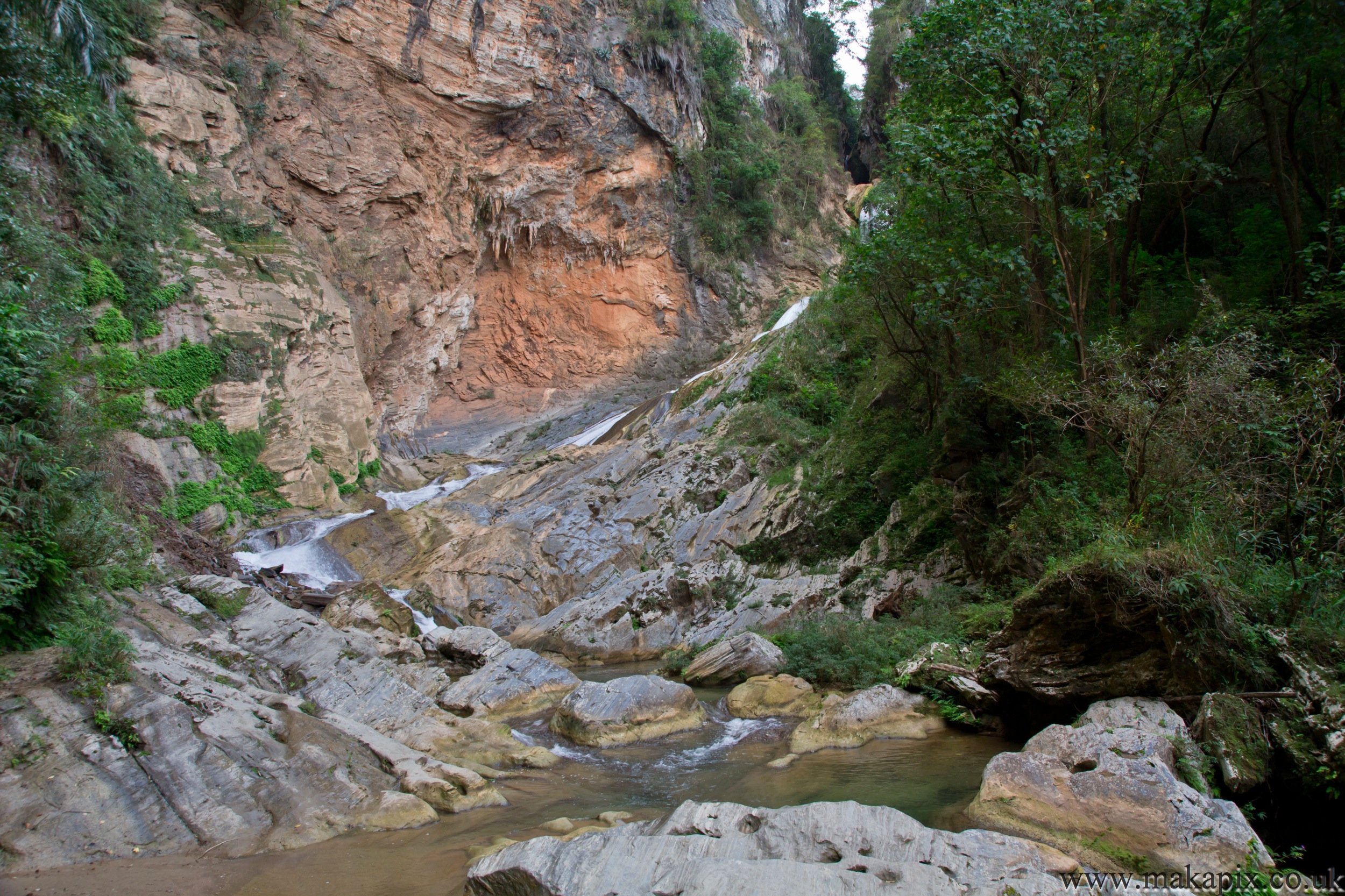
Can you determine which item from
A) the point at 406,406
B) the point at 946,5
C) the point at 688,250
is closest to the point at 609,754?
the point at 946,5

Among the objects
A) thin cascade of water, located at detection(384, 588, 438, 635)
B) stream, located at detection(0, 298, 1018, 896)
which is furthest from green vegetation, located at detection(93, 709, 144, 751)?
thin cascade of water, located at detection(384, 588, 438, 635)

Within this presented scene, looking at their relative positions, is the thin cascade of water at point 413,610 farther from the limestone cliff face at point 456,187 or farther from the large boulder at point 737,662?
the limestone cliff face at point 456,187

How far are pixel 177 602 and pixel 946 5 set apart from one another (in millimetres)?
13265

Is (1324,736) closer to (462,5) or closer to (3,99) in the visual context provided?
(3,99)

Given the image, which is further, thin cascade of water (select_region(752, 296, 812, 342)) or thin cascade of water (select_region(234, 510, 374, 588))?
thin cascade of water (select_region(752, 296, 812, 342))

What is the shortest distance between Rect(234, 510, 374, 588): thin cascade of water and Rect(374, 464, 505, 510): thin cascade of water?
3025 millimetres

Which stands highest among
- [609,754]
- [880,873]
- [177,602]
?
[880,873]

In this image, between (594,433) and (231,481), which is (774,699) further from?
(594,433)

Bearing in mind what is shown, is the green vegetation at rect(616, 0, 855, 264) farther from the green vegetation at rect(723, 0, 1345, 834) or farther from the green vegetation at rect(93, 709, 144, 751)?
the green vegetation at rect(93, 709, 144, 751)

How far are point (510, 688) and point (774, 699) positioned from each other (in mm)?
3927

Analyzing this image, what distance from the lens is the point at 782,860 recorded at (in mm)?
4078

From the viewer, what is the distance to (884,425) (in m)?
14.4

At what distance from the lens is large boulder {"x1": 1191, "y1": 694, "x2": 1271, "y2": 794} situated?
4680mm

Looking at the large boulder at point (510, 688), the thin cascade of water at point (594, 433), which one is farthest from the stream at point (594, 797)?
the thin cascade of water at point (594, 433)
